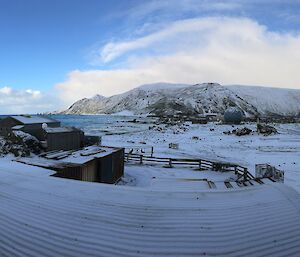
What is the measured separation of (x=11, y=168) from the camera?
45.4 ft

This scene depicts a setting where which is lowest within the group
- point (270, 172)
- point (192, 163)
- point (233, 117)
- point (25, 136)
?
point (192, 163)

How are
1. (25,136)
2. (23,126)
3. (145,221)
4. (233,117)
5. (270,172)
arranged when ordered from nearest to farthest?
(145,221) < (270,172) < (25,136) < (23,126) < (233,117)

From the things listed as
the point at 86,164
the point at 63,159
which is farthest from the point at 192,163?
the point at 63,159

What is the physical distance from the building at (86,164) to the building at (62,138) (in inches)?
34.1

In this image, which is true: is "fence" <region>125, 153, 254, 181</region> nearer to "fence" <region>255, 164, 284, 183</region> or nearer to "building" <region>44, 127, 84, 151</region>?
"fence" <region>255, 164, 284, 183</region>

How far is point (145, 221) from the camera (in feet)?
25.2

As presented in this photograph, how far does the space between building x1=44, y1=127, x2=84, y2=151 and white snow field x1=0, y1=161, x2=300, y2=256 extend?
28.7ft

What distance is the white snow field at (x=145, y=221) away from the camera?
6.36 meters

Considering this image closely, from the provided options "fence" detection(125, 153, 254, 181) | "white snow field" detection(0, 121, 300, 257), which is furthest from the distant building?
"white snow field" detection(0, 121, 300, 257)

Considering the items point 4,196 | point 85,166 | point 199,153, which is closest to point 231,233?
point 4,196

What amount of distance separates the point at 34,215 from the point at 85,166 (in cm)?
830

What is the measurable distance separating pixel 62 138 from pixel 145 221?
553 inches

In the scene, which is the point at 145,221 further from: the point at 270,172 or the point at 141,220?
the point at 270,172

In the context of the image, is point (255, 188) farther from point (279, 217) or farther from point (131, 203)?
point (131, 203)
